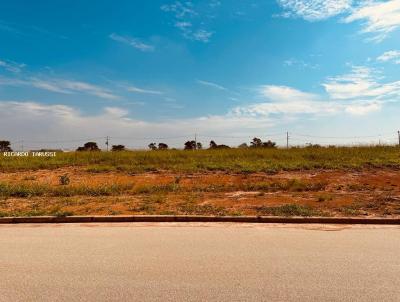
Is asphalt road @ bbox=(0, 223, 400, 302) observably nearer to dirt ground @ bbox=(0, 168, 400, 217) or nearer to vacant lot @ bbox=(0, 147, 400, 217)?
dirt ground @ bbox=(0, 168, 400, 217)

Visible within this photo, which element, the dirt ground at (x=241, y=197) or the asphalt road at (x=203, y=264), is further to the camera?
the dirt ground at (x=241, y=197)

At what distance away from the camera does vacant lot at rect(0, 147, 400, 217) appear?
1181cm

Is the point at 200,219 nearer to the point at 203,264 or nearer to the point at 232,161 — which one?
the point at 203,264

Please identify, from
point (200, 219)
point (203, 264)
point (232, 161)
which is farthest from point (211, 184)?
point (203, 264)

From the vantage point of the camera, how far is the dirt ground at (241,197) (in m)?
11.3

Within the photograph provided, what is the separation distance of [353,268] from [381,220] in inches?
174

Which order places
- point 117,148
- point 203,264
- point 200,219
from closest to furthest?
point 203,264
point 200,219
point 117,148

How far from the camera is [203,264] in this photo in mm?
6086

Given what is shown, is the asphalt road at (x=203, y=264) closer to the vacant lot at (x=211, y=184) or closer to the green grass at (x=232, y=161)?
the vacant lot at (x=211, y=184)

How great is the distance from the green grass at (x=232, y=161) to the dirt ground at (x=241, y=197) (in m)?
1.56

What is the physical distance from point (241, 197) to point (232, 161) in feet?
39.0

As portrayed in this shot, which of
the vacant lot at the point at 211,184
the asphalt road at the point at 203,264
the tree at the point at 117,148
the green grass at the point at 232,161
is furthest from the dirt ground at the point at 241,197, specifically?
the tree at the point at 117,148

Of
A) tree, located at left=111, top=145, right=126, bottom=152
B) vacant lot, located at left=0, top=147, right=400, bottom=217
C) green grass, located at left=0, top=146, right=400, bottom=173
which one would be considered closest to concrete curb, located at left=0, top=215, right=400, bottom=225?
vacant lot, located at left=0, top=147, right=400, bottom=217

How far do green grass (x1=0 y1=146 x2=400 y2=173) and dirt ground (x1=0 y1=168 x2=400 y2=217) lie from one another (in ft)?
5.12
